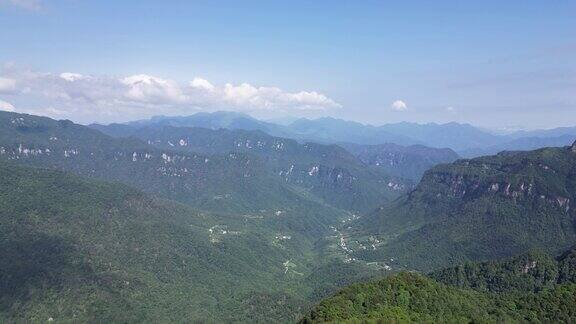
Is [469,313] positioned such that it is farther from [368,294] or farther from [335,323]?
[335,323]

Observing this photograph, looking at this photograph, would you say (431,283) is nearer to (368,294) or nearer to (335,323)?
(368,294)

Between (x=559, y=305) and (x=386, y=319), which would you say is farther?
(x=559, y=305)

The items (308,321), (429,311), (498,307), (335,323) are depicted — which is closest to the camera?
(335,323)

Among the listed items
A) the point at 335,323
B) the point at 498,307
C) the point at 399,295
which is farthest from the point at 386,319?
the point at 498,307

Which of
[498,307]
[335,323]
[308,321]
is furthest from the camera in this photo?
[498,307]

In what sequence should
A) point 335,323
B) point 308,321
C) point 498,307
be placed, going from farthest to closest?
point 498,307 → point 308,321 → point 335,323

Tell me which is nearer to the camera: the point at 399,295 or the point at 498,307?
the point at 399,295

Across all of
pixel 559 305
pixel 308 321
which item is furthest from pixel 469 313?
pixel 308 321

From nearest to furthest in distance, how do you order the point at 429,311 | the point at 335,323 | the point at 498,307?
the point at 335,323 < the point at 429,311 < the point at 498,307
